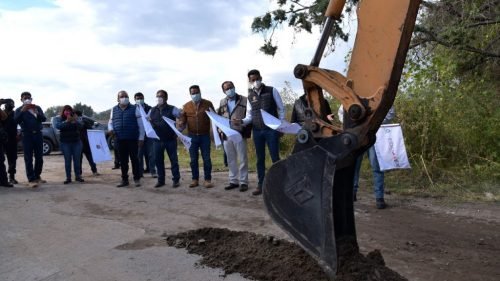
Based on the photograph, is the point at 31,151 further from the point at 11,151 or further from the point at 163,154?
the point at 163,154

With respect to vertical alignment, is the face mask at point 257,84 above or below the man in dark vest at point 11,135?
above

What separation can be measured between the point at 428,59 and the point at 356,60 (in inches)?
309

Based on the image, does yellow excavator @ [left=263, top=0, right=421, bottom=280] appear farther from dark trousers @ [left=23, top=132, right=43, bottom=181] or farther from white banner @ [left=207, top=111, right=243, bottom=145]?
dark trousers @ [left=23, top=132, right=43, bottom=181]

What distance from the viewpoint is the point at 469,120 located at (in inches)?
368

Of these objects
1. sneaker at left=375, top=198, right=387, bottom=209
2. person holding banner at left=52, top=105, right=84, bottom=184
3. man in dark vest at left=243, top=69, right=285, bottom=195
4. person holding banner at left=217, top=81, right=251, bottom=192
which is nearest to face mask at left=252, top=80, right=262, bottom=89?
man in dark vest at left=243, top=69, right=285, bottom=195

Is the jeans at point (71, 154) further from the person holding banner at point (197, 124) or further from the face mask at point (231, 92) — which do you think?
the face mask at point (231, 92)

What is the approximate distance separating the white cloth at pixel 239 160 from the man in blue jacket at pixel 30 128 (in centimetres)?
441

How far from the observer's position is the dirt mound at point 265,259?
3709 millimetres

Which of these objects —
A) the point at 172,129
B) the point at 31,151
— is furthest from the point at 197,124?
the point at 31,151

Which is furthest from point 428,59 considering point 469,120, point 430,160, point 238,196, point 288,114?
point 238,196

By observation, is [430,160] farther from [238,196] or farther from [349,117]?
[349,117]

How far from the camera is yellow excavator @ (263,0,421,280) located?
330cm

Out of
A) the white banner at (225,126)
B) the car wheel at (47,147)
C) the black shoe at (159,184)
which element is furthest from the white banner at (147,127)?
the car wheel at (47,147)

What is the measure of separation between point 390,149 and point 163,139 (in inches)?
184
